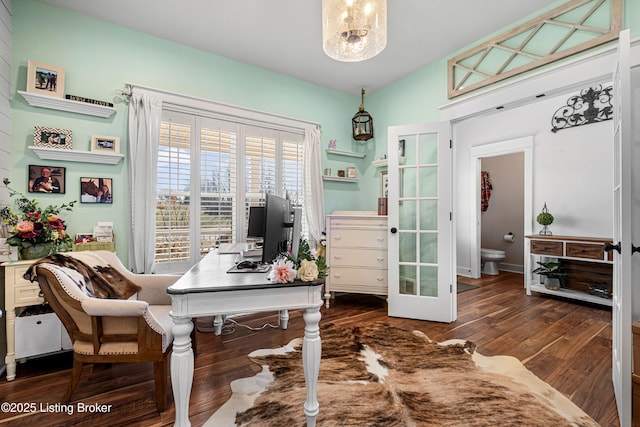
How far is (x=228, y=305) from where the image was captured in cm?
141

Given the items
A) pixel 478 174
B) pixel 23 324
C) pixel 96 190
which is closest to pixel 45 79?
pixel 96 190

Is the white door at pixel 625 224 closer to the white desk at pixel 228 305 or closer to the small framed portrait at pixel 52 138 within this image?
the white desk at pixel 228 305

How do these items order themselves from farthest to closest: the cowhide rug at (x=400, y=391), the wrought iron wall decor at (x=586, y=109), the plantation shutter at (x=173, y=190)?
the wrought iron wall decor at (x=586, y=109)
the plantation shutter at (x=173, y=190)
the cowhide rug at (x=400, y=391)

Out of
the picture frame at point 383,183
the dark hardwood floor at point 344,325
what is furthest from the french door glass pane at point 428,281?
the picture frame at point 383,183

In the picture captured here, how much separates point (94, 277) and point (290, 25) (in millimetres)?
2760

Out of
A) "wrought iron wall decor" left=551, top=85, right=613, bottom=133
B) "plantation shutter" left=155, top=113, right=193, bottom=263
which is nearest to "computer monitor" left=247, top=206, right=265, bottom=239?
"plantation shutter" left=155, top=113, right=193, bottom=263

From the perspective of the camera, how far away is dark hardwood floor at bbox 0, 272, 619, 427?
1642mm

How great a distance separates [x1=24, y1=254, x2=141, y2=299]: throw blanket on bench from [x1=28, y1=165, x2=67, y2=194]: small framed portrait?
1.06m

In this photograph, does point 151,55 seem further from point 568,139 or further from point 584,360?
point 568,139

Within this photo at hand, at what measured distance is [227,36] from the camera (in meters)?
2.98

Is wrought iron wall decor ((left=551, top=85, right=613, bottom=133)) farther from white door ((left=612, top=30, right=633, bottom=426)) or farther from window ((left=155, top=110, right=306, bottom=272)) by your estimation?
window ((left=155, top=110, right=306, bottom=272))

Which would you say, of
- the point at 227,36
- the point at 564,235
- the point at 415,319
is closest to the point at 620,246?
the point at 415,319

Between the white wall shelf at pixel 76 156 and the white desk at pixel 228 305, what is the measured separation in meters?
1.87

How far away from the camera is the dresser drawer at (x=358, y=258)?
3.43 metres
